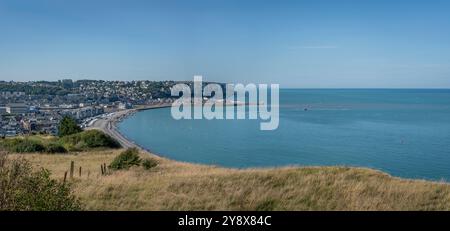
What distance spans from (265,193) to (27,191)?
5696 mm

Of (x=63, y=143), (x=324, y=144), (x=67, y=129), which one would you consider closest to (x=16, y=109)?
(x=67, y=129)

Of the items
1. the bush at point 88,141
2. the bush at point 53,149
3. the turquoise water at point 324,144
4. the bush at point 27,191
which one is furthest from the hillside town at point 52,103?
the bush at point 27,191

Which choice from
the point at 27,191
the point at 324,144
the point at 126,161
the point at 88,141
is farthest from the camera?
the point at 324,144

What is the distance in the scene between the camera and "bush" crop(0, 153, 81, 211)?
6.43 metres

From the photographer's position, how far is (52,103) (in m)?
137

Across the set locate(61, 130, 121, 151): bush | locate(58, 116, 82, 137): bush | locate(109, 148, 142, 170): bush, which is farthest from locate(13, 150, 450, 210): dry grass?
locate(58, 116, 82, 137): bush

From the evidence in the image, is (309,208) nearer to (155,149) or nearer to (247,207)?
(247,207)

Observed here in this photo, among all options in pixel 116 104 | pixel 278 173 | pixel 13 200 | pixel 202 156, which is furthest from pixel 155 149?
pixel 116 104

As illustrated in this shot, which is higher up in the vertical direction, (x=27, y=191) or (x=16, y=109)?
(x=27, y=191)

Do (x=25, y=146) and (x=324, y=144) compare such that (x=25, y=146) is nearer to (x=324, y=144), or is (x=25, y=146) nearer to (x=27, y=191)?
(x=27, y=191)

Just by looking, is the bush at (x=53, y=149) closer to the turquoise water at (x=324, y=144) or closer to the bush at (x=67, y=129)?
the bush at (x=67, y=129)

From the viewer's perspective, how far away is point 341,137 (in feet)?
234

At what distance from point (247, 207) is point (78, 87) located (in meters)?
193
